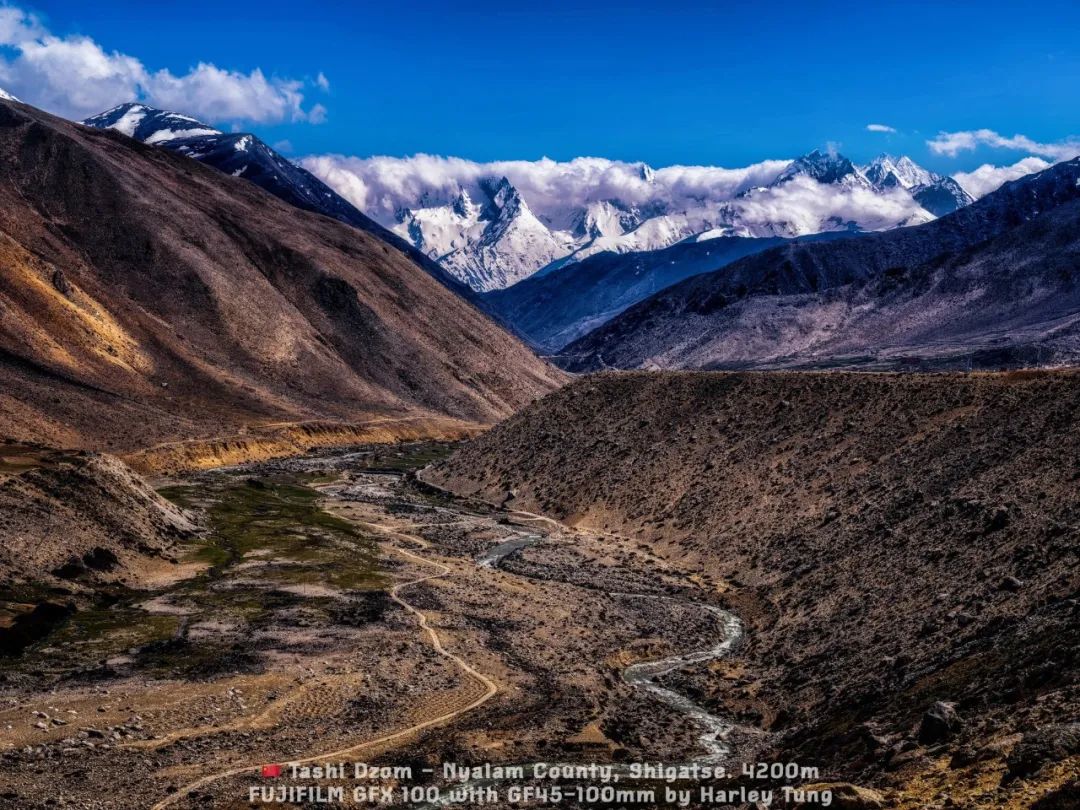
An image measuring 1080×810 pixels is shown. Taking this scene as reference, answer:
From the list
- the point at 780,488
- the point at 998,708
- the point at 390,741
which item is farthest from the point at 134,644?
the point at 780,488

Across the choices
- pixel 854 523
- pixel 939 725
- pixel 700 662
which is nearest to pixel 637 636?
pixel 700 662

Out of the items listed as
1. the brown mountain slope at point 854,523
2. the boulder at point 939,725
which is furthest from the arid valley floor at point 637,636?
the brown mountain slope at point 854,523

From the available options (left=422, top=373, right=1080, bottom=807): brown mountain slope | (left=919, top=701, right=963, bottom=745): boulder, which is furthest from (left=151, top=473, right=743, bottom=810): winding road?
(left=919, top=701, right=963, bottom=745): boulder

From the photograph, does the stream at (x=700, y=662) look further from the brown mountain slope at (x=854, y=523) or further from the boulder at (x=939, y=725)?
the boulder at (x=939, y=725)

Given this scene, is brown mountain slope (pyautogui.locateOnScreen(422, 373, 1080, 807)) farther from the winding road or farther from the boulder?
the winding road

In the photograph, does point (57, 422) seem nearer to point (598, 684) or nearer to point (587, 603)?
point (587, 603)

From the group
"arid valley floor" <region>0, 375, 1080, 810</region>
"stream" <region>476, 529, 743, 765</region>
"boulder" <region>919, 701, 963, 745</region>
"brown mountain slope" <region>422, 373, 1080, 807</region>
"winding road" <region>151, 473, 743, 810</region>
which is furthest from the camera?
"stream" <region>476, 529, 743, 765</region>

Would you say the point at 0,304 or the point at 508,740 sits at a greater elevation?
the point at 0,304

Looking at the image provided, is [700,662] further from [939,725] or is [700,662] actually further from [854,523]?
[939,725]
